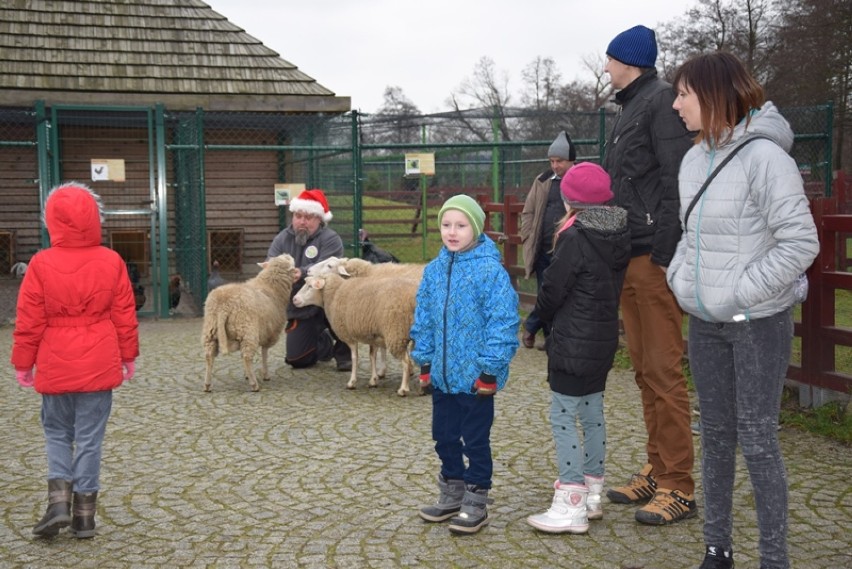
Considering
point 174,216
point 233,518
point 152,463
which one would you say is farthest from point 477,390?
point 174,216

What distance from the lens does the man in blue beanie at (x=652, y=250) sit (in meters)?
4.52

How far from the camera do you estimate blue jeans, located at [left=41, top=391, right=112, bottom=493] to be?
15.1ft

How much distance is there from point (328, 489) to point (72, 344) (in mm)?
1647

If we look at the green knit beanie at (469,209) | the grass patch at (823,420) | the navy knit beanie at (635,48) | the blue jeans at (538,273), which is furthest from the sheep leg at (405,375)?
the navy knit beanie at (635,48)

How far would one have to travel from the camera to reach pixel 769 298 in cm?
347

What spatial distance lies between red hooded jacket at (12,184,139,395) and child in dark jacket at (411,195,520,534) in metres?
1.53

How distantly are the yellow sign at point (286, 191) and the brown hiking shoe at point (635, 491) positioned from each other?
878 centimetres

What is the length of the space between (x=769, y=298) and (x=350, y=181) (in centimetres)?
1043

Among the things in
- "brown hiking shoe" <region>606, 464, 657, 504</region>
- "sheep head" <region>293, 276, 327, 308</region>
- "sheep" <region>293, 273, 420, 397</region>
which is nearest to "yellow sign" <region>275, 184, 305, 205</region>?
"sheep head" <region>293, 276, 327, 308</region>

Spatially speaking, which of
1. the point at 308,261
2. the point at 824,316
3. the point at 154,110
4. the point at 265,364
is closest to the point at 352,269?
the point at 308,261

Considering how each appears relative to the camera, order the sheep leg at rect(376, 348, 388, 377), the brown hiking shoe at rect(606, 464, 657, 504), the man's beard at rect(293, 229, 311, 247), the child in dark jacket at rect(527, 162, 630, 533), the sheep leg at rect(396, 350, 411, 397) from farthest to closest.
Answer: the man's beard at rect(293, 229, 311, 247)
the sheep leg at rect(376, 348, 388, 377)
the sheep leg at rect(396, 350, 411, 397)
the brown hiking shoe at rect(606, 464, 657, 504)
the child in dark jacket at rect(527, 162, 630, 533)

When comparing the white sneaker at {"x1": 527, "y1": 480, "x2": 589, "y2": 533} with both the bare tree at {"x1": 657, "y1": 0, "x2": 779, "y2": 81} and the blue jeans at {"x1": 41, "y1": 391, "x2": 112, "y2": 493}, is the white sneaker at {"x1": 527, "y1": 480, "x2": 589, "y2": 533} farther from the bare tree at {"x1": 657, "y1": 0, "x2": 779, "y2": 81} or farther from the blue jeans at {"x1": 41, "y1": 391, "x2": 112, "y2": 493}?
the bare tree at {"x1": 657, "y1": 0, "x2": 779, "y2": 81}

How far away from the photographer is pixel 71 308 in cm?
460

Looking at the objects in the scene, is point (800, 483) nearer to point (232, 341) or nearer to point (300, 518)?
point (300, 518)
